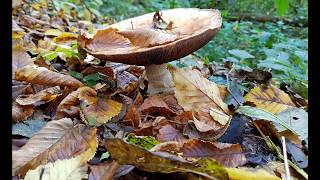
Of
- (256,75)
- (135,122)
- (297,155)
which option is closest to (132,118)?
(135,122)

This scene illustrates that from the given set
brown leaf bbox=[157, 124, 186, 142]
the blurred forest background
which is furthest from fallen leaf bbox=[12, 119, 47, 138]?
the blurred forest background

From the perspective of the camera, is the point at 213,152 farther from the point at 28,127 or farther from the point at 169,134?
the point at 28,127

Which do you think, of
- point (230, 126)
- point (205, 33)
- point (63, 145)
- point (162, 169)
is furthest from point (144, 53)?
point (162, 169)

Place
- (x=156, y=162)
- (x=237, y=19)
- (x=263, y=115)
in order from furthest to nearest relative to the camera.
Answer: (x=237, y=19)
(x=263, y=115)
(x=156, y=162)

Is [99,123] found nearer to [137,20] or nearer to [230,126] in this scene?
[230,126]
